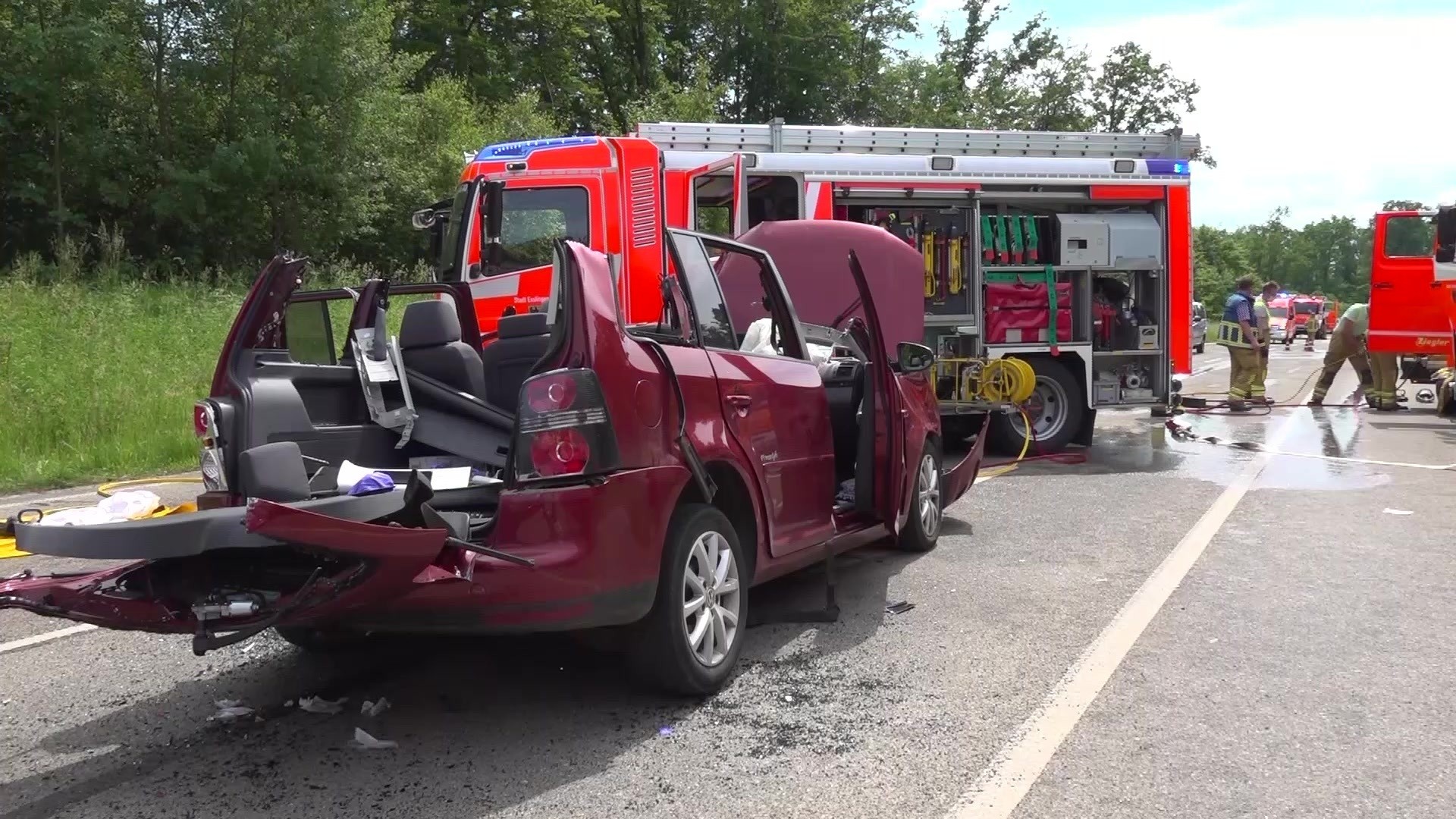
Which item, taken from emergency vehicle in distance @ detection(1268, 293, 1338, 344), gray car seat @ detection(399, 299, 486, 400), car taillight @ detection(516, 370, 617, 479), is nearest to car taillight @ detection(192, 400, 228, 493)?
gray car seat @ detection(399, 299, 486, 400)

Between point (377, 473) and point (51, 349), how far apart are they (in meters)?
11.7

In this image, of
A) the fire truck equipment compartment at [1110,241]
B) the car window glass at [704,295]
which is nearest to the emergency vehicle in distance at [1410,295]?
the fire truck equipment compartment at [1110,241]

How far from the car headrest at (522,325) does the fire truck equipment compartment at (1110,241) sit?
8.01 metres

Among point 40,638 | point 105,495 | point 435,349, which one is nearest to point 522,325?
point 435,349

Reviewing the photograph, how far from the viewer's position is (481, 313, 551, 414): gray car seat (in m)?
5.45

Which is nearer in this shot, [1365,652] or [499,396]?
[1365,652]

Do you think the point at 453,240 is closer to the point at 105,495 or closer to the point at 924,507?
the point at 105,495

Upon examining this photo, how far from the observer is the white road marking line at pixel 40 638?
5374 mm

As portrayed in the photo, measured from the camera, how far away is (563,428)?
3.95 meters

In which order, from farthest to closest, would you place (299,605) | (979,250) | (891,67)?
(891,67) → (979,250) → (299,605)

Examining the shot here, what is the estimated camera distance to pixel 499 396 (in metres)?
5.46

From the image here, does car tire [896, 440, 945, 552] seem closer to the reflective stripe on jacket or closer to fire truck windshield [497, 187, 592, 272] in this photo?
fire truck windshield [497, 187, 592, 272]

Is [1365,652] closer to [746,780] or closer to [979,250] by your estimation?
[746,780]

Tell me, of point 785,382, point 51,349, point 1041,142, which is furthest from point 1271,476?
point 51,349
